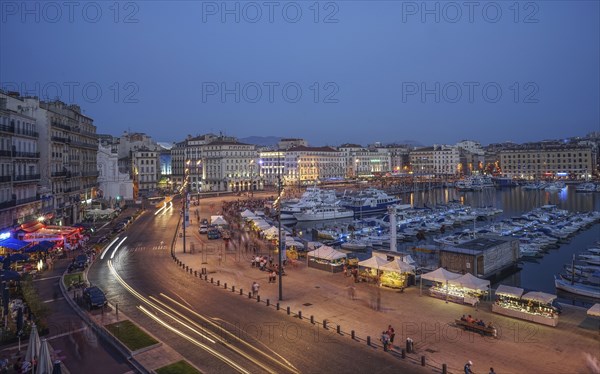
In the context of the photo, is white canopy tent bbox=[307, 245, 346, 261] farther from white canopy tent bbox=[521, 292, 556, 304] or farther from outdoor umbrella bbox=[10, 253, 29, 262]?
outdoor umbrella bbox=[10, 253, 29, 262]

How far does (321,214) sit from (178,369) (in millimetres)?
54356

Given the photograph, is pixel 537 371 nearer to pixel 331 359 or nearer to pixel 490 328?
pixel 490 328

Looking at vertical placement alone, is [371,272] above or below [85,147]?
below

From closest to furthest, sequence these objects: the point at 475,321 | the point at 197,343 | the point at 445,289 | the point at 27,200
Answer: the point at 197,343 → the point at 475,321 → the point at 445,289 → the point at 27,200

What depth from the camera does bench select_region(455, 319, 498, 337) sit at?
1752 cm

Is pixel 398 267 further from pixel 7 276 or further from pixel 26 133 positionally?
pixel 26 133

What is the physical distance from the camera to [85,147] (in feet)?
195

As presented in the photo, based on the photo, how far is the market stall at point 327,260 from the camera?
29.4 m

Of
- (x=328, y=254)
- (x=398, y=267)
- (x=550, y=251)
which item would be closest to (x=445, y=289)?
(x=398, y=267)

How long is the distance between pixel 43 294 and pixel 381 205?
207ft

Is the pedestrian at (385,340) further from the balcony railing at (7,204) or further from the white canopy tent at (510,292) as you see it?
the balcony railing at (7,204)

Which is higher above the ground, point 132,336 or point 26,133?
point 26,133

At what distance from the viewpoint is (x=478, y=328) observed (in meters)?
18.0

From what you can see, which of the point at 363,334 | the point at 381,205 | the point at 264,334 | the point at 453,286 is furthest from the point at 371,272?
the point at 381,205
